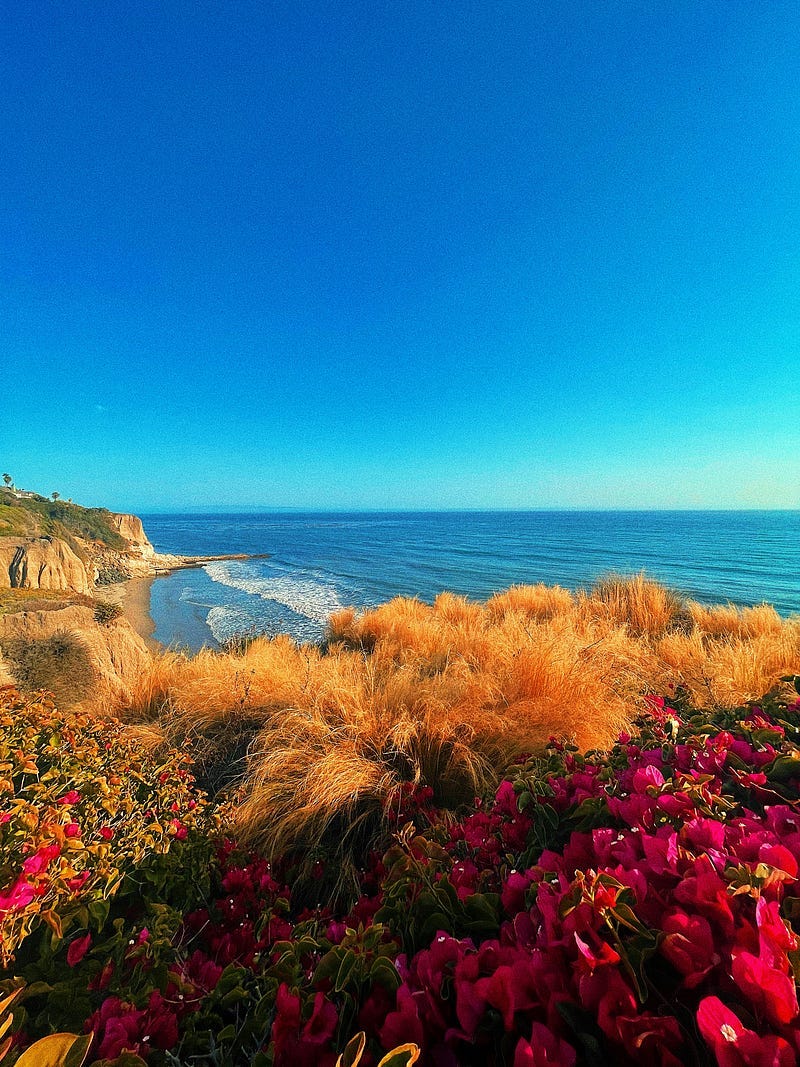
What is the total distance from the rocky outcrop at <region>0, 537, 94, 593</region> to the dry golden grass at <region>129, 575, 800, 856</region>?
1188cm

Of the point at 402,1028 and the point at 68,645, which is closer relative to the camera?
the point at 402,1028

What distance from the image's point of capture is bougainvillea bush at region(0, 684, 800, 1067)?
0.65 meters

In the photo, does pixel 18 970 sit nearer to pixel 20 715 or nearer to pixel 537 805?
pixel 20 715

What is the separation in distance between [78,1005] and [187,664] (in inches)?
168

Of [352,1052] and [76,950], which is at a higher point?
[352,1052]

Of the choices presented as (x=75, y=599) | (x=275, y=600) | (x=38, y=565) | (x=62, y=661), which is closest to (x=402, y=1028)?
(x=62, y=661)

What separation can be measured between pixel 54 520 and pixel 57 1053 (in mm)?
31786

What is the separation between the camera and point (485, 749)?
10.7ft

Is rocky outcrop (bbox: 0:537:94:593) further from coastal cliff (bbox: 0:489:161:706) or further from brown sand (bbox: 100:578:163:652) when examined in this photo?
brown sand (bbox: 100:578:163:652)

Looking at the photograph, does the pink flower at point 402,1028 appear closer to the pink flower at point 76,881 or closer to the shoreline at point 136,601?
the pink flower at point 76,881

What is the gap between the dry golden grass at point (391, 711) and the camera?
9.11ft

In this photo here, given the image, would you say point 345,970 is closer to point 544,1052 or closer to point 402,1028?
point 402,1028

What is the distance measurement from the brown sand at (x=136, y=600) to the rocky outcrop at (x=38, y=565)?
4.42ft

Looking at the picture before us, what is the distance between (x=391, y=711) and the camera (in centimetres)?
362
